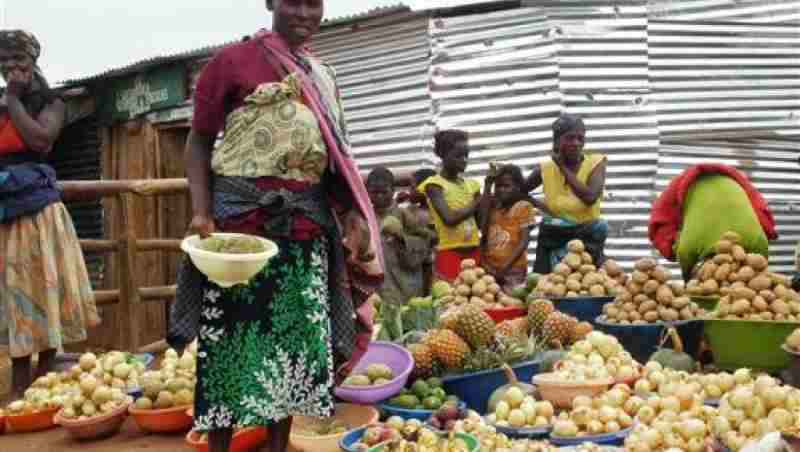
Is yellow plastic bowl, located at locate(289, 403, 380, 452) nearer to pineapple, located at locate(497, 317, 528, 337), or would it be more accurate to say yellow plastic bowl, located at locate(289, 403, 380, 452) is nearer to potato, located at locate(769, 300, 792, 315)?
pineapple, located at locate(497, 317, 528, 337)

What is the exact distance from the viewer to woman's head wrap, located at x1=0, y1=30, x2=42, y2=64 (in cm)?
488

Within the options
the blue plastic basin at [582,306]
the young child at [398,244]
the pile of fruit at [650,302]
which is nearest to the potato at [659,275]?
the pile of fruit at [650,302]

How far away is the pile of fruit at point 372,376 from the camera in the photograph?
4031mm

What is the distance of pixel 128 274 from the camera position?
265 inches

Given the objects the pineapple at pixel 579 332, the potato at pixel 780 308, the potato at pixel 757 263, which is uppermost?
the potato at pixel 757 263

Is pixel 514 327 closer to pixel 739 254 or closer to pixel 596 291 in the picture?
pixel 596 291

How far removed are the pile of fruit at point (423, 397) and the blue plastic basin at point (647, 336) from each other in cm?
104

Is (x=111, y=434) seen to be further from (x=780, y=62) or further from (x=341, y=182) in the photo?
(x=780, y=62)

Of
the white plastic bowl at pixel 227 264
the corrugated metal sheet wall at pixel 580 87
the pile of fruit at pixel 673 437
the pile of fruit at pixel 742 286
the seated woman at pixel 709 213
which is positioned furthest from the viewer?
the corrugated metal sheet wall at pixel 580 87

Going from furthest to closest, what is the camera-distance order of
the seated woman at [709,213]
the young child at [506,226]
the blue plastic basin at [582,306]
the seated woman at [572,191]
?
the young child at [506,226]
the seated woman at [572,191]
the blue plastic basin at [582,306]
the seated woman at [709,213]

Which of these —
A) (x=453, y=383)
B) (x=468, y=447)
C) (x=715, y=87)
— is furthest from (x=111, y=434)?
(x=715, y=87)

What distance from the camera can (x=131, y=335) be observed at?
663 centimetres

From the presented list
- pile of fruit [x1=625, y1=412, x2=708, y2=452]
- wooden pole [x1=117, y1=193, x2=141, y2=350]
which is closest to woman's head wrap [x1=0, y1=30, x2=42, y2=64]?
wooden pole [x1=117, y1=193, x2=141, y2=350]

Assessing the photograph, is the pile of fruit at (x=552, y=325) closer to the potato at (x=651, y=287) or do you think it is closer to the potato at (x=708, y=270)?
the potato at (x=651, y=287)
